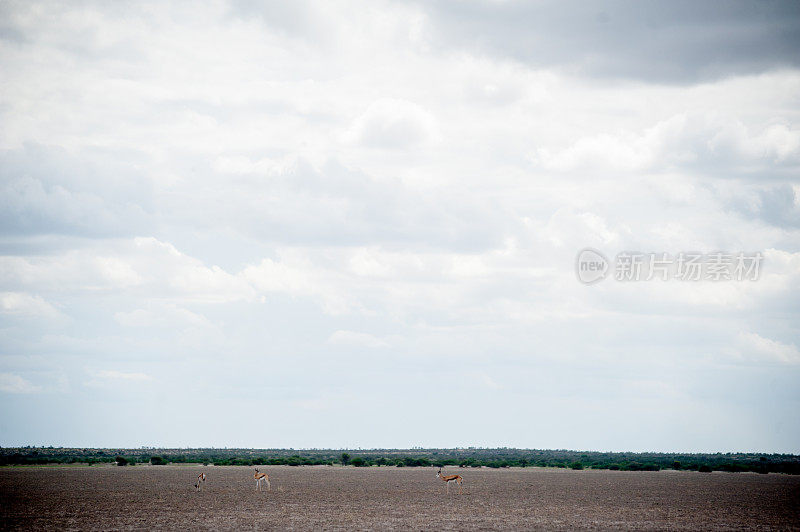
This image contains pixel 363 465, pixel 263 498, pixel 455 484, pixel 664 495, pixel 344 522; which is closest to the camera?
pixel 344 522

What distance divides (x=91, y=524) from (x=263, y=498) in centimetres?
1532

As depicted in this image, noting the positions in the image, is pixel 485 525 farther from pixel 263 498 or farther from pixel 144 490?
pixel 144 490

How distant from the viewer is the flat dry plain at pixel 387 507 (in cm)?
3397

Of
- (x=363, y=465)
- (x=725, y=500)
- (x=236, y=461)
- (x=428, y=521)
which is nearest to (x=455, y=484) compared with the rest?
(x=725, y=500)

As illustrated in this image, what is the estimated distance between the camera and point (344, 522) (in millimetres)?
34438

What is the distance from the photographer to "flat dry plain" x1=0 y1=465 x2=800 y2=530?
3397cm

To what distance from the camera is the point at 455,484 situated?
64125mm

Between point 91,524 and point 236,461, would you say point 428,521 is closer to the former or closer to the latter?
point 91,524

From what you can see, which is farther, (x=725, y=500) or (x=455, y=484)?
(x=455, y=484)

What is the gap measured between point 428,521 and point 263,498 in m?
15.8

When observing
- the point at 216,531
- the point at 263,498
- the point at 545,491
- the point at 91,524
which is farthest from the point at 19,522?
the point at 545,491

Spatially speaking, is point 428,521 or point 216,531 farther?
point 428,521

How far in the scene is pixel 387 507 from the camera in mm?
41656

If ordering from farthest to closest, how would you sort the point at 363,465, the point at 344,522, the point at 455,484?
the point at 363,465 → the point at 455,484 → the point at 344,522
